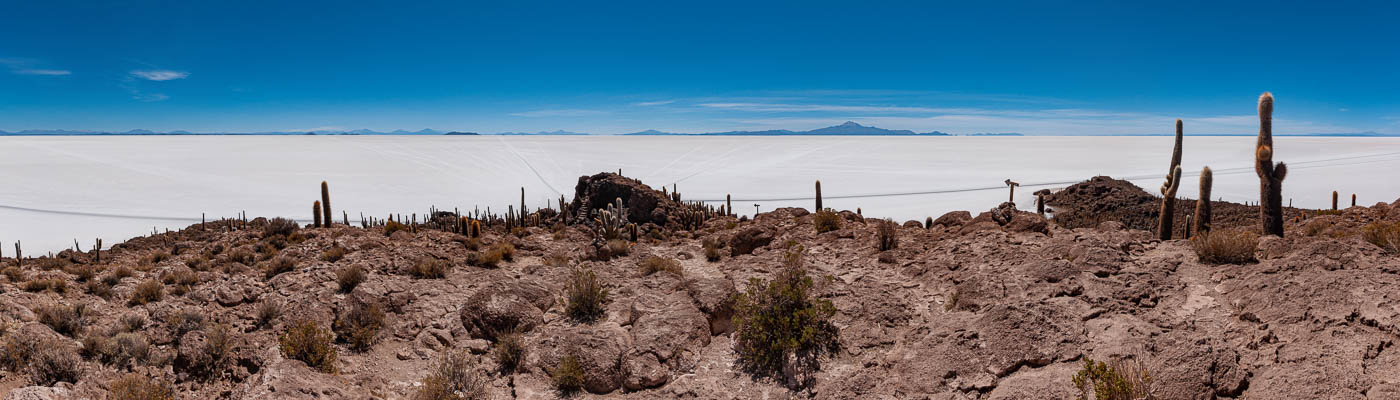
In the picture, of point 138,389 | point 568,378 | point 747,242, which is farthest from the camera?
point 747,242

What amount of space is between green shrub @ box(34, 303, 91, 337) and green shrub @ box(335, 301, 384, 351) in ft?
8.55

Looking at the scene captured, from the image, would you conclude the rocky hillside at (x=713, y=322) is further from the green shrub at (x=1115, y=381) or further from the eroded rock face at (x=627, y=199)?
the eroded rock face at (x=627, y=199)

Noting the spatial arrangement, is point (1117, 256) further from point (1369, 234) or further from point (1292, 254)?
point (1369, 234)

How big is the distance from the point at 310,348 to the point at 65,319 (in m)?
2.97

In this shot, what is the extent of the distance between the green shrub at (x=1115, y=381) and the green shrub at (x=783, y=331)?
7.31 ft

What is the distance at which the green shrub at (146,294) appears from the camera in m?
7.58

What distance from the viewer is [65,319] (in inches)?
259

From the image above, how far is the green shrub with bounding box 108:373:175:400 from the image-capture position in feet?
16.5

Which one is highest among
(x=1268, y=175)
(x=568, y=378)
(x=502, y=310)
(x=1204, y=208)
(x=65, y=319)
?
(x=1268, y=175)

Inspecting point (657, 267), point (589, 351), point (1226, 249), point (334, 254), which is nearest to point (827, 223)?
point (657, 267)

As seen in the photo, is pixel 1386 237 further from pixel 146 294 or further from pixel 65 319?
pixel 146 294

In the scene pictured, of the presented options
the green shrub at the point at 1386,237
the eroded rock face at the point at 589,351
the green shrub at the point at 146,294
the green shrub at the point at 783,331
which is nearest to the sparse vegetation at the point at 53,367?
the green shrub at the point at 146,294

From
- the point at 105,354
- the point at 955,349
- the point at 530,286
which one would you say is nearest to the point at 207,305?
the point at 105,354

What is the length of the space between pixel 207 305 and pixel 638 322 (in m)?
5.18
